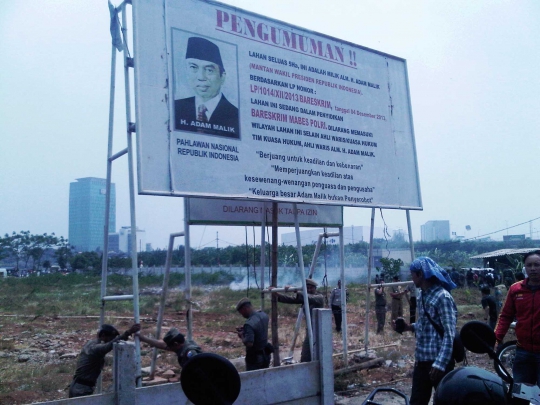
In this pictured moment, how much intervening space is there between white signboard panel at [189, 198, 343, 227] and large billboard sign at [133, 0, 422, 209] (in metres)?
1.13

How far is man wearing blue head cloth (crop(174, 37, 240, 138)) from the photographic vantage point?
602 cm

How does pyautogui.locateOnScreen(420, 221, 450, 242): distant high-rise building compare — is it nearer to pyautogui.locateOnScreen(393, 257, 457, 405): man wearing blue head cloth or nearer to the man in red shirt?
the man in red shirt

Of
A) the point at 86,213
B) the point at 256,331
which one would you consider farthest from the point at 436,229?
the point at 256,331

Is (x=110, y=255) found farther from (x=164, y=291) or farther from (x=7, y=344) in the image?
(x=164, y=291)

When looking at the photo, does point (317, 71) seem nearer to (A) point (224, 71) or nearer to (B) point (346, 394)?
(A) point (224, 71)

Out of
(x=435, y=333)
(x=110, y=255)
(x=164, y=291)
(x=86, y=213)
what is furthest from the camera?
(x=86, y=213)

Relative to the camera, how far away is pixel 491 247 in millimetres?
83000

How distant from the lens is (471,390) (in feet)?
6.41

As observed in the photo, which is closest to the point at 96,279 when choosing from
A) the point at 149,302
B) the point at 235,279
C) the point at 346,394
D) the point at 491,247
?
the point at 235,279

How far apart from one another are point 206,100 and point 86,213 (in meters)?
139

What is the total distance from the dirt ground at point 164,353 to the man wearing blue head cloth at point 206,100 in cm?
328

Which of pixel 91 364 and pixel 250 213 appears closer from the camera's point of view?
pixel 91 364

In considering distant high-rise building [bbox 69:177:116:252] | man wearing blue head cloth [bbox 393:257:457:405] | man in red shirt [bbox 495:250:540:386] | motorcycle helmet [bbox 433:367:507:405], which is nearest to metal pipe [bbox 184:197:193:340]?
man wearing blue head cloth [bbox 393:257:457:405]

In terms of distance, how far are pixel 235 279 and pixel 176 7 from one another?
4105cm
